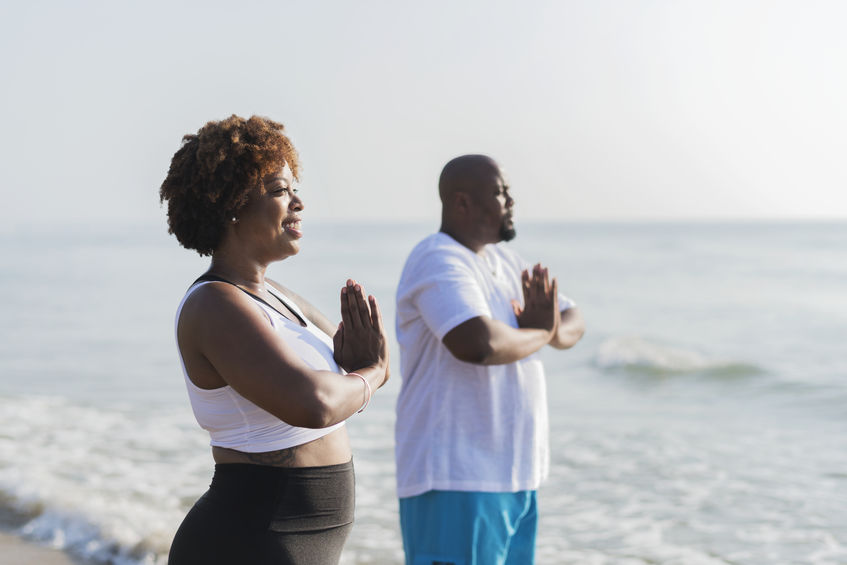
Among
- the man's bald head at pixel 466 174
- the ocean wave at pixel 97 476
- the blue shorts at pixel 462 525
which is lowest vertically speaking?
the ocean wave at pixel 97 476

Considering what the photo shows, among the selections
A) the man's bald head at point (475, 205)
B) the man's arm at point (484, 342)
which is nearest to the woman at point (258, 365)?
the man's arm at point (484, 342)

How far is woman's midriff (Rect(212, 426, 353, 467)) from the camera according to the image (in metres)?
2.02

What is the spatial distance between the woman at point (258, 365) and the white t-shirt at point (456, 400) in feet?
2.27

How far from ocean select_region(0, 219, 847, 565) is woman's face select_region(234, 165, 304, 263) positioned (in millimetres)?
3398

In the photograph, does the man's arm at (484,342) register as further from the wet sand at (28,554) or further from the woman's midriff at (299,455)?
the wet sand at (28,554)

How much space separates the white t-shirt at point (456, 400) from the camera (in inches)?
112

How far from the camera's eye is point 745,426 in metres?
9.53

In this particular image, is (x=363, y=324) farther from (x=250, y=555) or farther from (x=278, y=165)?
(x=250, y=555)

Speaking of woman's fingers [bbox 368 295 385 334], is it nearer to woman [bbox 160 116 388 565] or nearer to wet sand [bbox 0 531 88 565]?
woman [bbox 160 116 388 565]

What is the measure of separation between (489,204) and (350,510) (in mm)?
1325

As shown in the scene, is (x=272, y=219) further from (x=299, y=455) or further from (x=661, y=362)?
(x=661, y=362)

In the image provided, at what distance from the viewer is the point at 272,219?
7.06ft

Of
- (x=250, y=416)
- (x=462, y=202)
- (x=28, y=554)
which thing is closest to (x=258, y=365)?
(x=250, y=416)

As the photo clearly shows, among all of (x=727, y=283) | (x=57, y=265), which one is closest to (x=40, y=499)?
(x=727, y=283)
